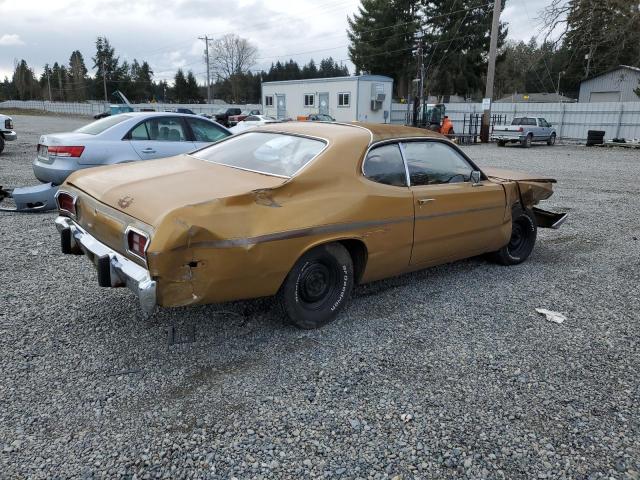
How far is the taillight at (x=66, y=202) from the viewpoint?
12.9ft

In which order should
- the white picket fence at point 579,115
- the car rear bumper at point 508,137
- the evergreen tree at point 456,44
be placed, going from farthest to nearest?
the evergreen tree at point 456,44 < the white picket fence at point 579,115 < the car rear bumper at point 508,137

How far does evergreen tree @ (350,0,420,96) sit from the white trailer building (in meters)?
16.7

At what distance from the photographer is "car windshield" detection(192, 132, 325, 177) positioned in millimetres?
3756

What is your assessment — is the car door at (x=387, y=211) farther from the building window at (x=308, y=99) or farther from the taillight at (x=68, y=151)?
the building window at (x=308, y=99)

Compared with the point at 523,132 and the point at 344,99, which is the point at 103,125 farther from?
the point at 344,99

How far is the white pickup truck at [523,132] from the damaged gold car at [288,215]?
20.4 metres

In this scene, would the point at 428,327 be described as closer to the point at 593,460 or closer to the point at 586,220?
the point at 593,460

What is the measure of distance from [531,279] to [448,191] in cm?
144

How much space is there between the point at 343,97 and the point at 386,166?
30.0 meters

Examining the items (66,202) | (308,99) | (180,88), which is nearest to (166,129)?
(66,202)

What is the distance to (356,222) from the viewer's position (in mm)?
3648

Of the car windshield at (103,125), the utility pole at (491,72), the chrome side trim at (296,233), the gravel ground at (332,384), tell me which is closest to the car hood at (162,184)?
the chrome side trim at (296,233)

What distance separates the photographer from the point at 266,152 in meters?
4.07

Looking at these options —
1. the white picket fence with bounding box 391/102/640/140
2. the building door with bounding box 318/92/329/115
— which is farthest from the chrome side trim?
the building door with bounding box 318/92/329/115
